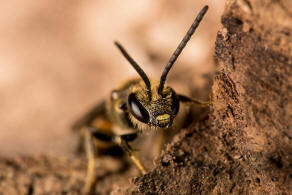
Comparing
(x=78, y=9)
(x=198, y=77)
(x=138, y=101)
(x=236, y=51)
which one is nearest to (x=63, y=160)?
(x=138, y=101)

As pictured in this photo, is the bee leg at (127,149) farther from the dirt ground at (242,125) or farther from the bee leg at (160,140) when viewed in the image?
the dirt ground at (242,125)

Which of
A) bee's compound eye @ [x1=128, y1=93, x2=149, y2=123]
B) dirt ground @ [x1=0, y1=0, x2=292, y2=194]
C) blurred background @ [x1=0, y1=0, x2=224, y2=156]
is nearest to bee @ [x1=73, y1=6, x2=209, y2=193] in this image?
bee's compound eye @ [x1=128, y1=93, x2=149, y2=123]

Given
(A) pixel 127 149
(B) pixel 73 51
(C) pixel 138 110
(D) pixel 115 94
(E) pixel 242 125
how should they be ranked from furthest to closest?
1. (B) pixel 73 51
2. (D) pixel 115 94
3. (A) pixel 127 149
4. (C) pixel 138 110
5. (E) pixel 242 125

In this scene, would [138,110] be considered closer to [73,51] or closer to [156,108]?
[156,108]

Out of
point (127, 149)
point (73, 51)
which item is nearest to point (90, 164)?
point (127, 149)

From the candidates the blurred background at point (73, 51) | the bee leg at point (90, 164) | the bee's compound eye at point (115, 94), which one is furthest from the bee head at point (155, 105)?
the blurred background at point (73, 51)

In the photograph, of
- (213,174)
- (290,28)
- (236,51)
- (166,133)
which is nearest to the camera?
(290,28)

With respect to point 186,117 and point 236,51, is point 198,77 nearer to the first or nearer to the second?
point 186,117
